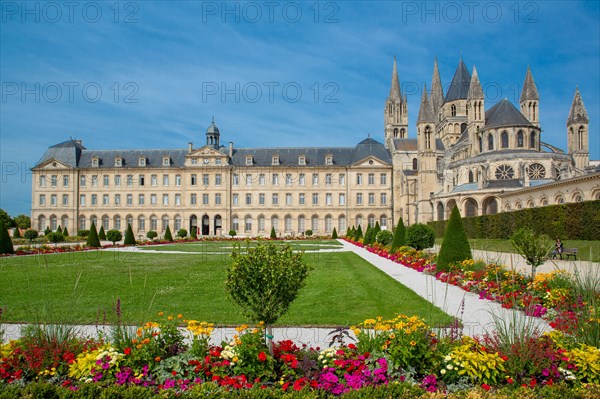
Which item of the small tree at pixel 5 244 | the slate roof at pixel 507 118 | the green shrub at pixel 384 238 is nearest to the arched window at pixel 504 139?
the slate roof at pixel 507 118

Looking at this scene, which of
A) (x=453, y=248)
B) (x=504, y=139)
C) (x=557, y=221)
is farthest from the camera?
(x=504, y=139)

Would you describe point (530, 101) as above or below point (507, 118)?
above

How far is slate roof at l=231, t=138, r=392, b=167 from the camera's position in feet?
170

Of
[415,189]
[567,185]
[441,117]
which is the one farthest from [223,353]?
[441,117]

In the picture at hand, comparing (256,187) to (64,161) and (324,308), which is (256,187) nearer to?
(64,161)

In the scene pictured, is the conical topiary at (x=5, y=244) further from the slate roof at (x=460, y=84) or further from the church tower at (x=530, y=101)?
the slate roof at (x=460, y=84)

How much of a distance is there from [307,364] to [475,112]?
5056cm

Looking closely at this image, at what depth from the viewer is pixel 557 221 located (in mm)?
25281

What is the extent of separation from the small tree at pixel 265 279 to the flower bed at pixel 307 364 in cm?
28

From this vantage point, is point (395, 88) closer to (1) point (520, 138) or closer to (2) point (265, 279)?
(1) point (520, 138)

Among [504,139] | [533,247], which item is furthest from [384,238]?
[504,139]

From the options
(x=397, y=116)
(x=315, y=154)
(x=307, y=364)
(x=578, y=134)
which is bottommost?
(x=307, y=364)

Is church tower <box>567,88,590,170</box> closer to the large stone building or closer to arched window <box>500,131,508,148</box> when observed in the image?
the large stone building

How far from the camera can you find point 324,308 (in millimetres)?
8492
